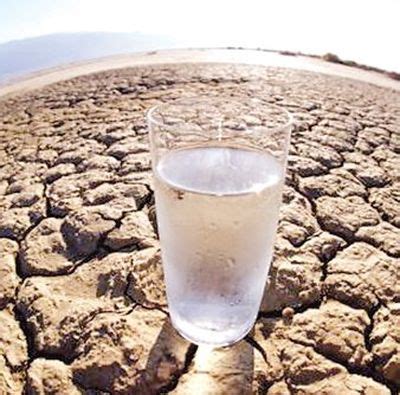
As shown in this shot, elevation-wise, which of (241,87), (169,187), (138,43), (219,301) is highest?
(169,187)

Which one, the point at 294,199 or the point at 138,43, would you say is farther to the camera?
the point at 138,43

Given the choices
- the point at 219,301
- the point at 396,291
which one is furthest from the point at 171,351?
the point at 396,291

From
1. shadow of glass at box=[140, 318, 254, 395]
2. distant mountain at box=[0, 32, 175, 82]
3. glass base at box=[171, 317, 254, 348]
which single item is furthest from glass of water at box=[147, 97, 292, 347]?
distant mountain at box=[0, 32, 175, 82]

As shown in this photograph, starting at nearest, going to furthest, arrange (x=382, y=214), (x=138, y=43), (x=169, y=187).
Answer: (x=169, y=187), (x=382, y=214), (x=138, y=43)

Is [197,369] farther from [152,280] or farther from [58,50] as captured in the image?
[58,50]

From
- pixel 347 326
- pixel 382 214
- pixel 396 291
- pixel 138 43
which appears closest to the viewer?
pixel 347 326

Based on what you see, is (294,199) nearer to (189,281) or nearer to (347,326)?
(347,326)
